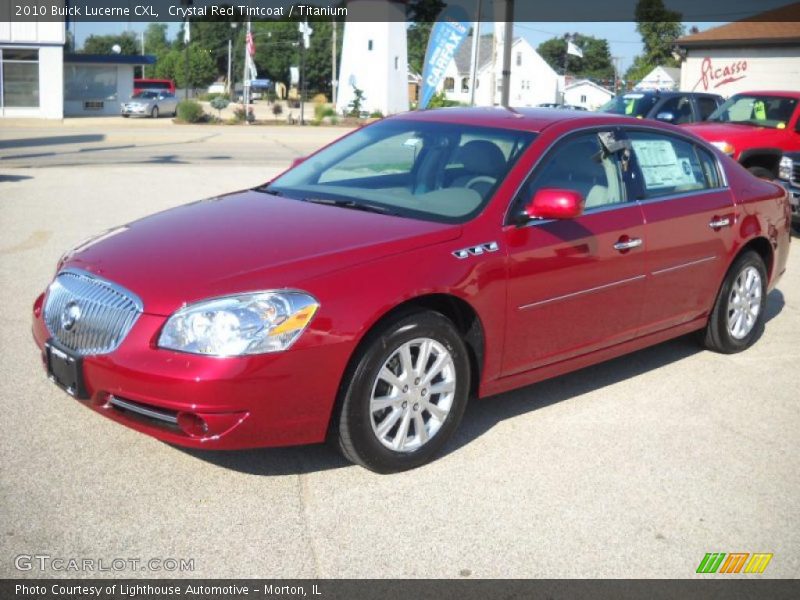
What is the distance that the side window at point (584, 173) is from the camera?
5.09 meters

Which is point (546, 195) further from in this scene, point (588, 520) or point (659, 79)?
point (659, 79)

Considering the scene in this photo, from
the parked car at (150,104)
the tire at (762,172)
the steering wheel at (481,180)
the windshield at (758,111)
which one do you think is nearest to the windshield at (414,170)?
the steering wheel at (481,180)

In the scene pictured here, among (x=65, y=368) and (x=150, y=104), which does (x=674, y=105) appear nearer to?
(x=65, y=368)

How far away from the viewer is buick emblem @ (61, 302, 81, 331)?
426cm

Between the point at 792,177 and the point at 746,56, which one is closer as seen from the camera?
the point at 792,177

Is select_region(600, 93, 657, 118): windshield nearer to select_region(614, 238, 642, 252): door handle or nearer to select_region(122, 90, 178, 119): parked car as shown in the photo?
select_region(614, 238, 642, 252): door handle

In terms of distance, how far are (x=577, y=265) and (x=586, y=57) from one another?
5081 inches

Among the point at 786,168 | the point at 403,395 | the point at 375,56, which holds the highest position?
the point at 375,56

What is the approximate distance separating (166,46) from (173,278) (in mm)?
159266

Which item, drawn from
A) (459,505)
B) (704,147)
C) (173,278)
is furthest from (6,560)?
(704,147)

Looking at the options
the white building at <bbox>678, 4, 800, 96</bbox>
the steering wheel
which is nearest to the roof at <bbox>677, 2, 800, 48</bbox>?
the white building at <bbox>678, 4, 800, 96</bbox>

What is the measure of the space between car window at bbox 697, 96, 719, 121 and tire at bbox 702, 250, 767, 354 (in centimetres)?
1221

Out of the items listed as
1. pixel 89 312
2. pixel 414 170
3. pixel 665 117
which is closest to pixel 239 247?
pixel 89 312

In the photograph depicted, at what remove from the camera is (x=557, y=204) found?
468cm
